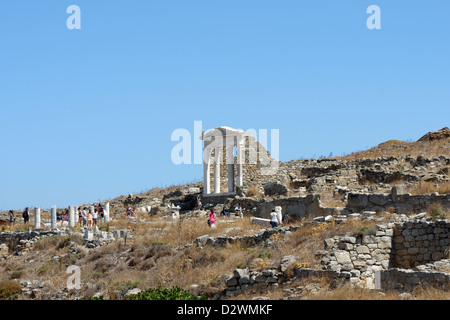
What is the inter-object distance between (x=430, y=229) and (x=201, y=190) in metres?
25.2

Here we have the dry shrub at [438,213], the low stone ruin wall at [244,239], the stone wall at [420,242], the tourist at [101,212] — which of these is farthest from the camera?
the tourist at [101,212]

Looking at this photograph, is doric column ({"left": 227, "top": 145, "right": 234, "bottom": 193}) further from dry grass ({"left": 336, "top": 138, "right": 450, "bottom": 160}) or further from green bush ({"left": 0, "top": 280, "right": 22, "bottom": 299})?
green bush ({"left": 0, "top": 280, "right": 22, "bottom": 299})

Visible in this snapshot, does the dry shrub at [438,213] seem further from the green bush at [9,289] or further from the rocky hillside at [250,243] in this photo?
the green bush at [9,289]

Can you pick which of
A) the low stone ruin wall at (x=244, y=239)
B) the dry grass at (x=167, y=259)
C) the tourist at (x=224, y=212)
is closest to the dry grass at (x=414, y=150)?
the tourist at (x=224, y=212)

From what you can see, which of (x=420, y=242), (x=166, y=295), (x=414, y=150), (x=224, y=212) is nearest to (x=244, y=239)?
(x=420, y=242)

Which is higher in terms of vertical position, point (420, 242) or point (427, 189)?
point (427, 189)

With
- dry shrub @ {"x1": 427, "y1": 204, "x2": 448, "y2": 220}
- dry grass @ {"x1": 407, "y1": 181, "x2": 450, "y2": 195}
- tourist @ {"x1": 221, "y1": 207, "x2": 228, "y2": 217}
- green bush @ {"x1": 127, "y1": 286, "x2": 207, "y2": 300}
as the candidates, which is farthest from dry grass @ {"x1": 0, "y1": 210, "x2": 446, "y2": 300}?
dry grass @ {"x1": 407, "y1": 181, "x2": 450, "y2": 195}

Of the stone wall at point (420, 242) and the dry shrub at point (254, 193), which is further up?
the dry shrub at point (254, 193)

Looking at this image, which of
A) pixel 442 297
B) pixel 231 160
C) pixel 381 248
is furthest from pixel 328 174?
pixel 442 297

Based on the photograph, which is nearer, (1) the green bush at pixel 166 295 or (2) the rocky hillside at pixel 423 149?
(1) the green bush at pixel 166 295

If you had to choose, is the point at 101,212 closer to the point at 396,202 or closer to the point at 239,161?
the point at 239,161

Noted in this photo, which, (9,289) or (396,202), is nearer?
(9,289)
